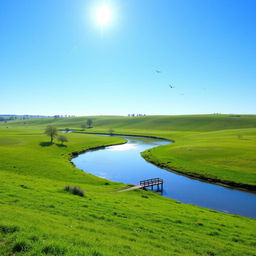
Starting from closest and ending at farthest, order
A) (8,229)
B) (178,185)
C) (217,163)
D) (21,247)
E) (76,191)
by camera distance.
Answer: (21,247) < (8,229) < (76,191) < (178,185) < (217,163)

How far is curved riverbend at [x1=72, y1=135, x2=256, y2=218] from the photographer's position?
30625 millimetres

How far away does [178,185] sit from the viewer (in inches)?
1592

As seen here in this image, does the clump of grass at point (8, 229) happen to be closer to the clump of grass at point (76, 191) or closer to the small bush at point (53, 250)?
the small bush at point (53, 250)

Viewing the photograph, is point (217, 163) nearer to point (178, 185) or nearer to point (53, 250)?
point (178, 185)

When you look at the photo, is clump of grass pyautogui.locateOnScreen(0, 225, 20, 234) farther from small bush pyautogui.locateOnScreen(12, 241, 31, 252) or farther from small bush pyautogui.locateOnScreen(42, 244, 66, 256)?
small bush pyautogui.locateOnScreen(42, 244, 66, 256)

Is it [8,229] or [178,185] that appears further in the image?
[178,185]

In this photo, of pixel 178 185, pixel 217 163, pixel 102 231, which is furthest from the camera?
pixel 217 163

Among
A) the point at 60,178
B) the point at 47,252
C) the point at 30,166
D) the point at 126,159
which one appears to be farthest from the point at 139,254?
the point at 126,159

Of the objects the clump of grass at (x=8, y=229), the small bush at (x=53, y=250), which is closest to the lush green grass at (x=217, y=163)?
the small bush at (x=53, y=250)

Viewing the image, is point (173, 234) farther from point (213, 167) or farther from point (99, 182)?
point (213, 167)

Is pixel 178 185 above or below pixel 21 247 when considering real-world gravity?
below

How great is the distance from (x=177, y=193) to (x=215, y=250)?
24.3 metres

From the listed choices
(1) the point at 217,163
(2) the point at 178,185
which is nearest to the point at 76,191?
(2) the point at 178,185

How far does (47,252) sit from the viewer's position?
25.1 feet
